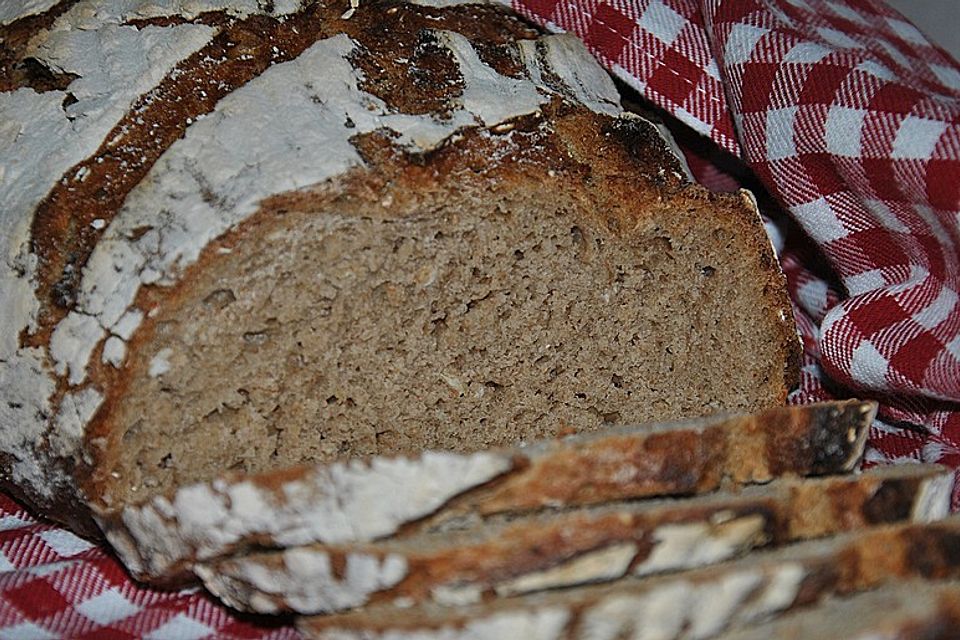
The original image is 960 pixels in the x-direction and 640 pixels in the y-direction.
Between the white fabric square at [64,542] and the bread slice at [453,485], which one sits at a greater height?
the bread slice at [453,485]

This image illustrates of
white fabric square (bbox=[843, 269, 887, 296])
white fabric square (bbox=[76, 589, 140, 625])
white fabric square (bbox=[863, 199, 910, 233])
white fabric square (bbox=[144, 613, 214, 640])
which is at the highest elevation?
white fabric square (bbox=[863, 199, 910, 233])

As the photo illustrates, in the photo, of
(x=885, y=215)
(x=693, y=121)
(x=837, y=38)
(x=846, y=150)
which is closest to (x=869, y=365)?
(x=885, y=215)

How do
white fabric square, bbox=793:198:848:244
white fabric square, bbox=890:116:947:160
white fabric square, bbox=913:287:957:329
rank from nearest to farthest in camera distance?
white fabric square, bbox=890:116:947:160 → white fabric square, bbox=913:287:957:329 → white fabric square, bbox=793:198:848:244

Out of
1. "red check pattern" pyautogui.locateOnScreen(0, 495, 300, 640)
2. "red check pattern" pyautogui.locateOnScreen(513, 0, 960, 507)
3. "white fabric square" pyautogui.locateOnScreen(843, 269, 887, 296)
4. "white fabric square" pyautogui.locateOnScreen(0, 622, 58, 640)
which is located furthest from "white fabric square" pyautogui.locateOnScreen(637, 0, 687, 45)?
"white fabric square" pyautogui.locateOnScreen(0, 622, 58, 640)

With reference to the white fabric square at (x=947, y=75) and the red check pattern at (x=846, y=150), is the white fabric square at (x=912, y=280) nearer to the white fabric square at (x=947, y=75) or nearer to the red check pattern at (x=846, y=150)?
the red check pattern at (x=846, y=150)

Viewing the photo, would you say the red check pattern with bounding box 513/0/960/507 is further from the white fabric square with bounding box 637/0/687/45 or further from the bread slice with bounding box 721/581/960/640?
the bread slice with bounding box 721/581/960/640

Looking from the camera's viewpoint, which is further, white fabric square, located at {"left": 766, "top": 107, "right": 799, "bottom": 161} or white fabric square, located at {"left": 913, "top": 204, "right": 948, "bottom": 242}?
white fabric square, located at {"left": 766, "top": 107, "right": 799, "bottom": 161}

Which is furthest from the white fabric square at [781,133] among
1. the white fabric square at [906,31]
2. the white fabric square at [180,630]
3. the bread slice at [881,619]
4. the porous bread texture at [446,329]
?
the white fabric square at [180,630]

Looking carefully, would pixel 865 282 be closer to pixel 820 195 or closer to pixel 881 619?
pixel 820 195
